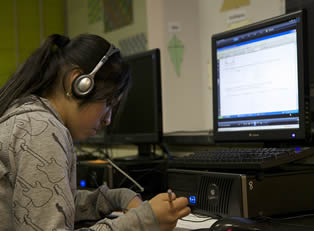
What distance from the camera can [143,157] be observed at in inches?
68.6

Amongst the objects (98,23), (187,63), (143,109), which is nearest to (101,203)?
(143,109)

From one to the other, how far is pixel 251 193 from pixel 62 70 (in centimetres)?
55

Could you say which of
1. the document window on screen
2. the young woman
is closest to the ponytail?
the young woman

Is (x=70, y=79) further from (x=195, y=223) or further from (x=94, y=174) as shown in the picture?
(x=94, y=174)

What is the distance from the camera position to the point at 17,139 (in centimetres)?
79

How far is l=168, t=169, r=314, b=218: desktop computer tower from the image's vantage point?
3.06 feet

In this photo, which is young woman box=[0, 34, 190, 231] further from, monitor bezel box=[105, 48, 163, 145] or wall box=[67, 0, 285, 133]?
wall box=[67, 0, 285, 133]

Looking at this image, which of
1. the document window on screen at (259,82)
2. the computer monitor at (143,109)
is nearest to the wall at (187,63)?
the computer monitor at (143,109)

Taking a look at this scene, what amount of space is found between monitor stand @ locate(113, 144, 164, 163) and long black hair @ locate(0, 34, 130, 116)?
24.9 inches

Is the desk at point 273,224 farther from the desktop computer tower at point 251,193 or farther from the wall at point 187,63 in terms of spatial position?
the wall at point 187,63

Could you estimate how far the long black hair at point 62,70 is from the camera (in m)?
0.94

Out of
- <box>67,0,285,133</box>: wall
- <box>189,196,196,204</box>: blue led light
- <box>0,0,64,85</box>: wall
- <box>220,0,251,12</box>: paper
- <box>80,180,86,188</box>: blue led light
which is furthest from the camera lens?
<box>0,0,64,85</box>: wall

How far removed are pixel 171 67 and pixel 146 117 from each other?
417 millimetres

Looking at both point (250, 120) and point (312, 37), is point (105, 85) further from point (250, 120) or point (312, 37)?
point (312, 37)
